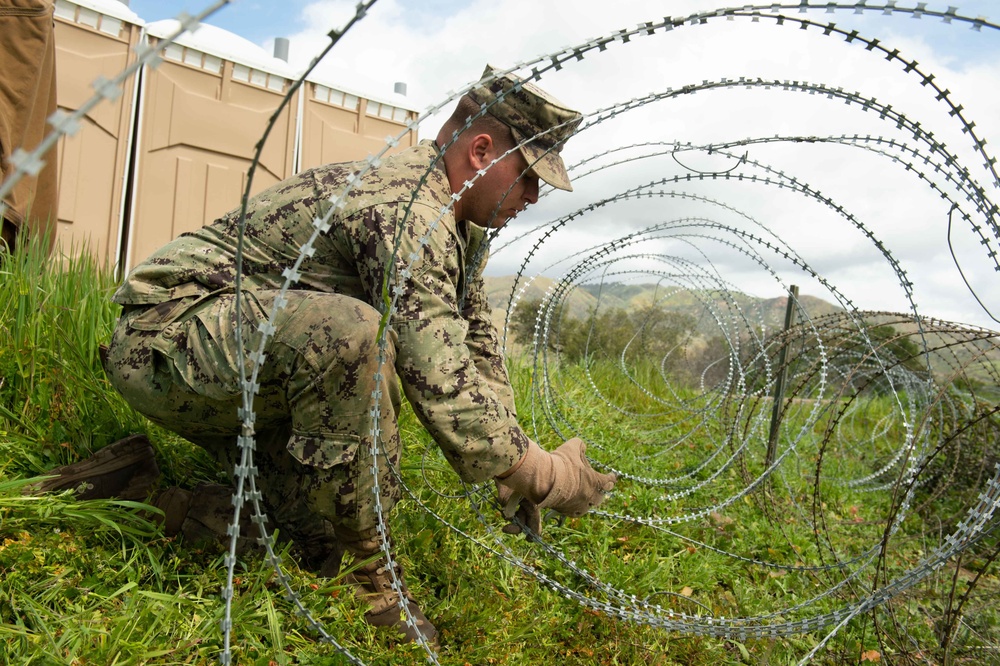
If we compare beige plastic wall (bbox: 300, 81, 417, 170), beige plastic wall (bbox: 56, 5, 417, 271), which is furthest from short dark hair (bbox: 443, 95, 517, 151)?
beige plastic wall (bbox: 300, 81, 417, 170)

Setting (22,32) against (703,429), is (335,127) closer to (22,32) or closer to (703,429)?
(22,32)

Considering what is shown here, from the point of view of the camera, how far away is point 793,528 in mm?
3961

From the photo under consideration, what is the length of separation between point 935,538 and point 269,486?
12.4ft

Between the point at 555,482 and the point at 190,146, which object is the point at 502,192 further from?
the point at 190,146

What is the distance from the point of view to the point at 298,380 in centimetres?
208

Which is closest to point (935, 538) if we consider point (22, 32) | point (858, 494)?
point (858, 494)

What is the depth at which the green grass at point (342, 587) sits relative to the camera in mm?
1979

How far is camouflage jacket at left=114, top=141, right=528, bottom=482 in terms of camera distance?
6.72 ft

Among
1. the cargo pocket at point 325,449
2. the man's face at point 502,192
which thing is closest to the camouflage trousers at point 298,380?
the cargo pocket at point 325,449

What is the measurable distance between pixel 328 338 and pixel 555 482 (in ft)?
2.76

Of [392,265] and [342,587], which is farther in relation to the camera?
[342,587]

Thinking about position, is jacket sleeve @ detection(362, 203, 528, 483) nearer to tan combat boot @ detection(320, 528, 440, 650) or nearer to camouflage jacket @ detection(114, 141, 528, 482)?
camouflage jacket @ detection(114, 141, 528, 482)

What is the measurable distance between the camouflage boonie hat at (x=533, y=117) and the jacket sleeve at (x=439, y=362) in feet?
1.67

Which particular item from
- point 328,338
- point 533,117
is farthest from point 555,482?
point 533,117
